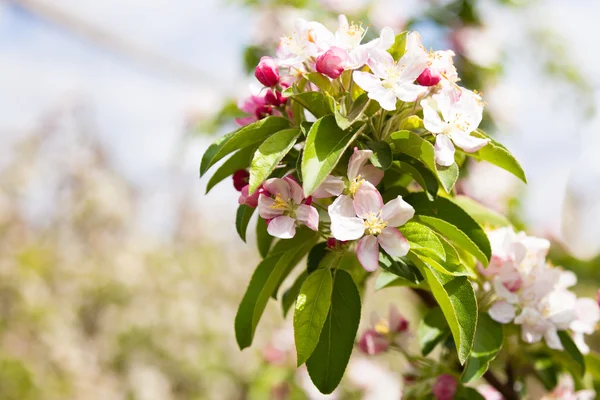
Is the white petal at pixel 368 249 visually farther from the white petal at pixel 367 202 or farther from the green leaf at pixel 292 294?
the green leaf at pixel 292 294

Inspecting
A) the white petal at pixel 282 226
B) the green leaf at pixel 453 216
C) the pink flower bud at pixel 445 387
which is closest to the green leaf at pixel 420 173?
the green leaf at pixel 453 216

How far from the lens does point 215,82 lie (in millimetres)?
3852

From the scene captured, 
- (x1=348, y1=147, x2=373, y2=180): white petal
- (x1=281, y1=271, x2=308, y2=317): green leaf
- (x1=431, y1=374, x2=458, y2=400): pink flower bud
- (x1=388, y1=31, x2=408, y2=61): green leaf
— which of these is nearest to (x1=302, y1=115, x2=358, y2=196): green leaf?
(x1=348, y1=147, x2=373, y2=180): white petal

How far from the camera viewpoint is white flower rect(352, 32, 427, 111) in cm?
56

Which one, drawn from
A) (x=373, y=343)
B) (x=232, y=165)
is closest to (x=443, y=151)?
(x=232, y=165)

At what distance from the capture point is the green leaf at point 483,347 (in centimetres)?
63

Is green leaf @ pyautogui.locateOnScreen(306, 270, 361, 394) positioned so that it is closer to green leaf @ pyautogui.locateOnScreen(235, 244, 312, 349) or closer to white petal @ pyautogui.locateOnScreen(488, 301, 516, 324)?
green leaf @ pyautogui.locateOnScreen(235, 244, 312, 349)

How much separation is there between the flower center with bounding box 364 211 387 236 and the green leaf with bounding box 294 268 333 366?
68 mm

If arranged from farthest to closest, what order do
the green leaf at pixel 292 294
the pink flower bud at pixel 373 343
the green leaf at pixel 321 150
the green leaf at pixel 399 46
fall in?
the pink flower bud at pixel 373 343 < the green leaf at pixel 292 294 < the green leaf at pixel 399 46 < the green leaf at pixel 321 150

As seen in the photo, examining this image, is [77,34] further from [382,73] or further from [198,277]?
[382,73]

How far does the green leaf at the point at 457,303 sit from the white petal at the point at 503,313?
0.14 metres

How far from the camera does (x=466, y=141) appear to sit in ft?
1.92

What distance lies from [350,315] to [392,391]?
1.13 meters

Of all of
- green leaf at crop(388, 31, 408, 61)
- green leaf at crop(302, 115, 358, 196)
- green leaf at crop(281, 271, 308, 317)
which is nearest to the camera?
green leaf at crop(302, 115, 358, 196)
